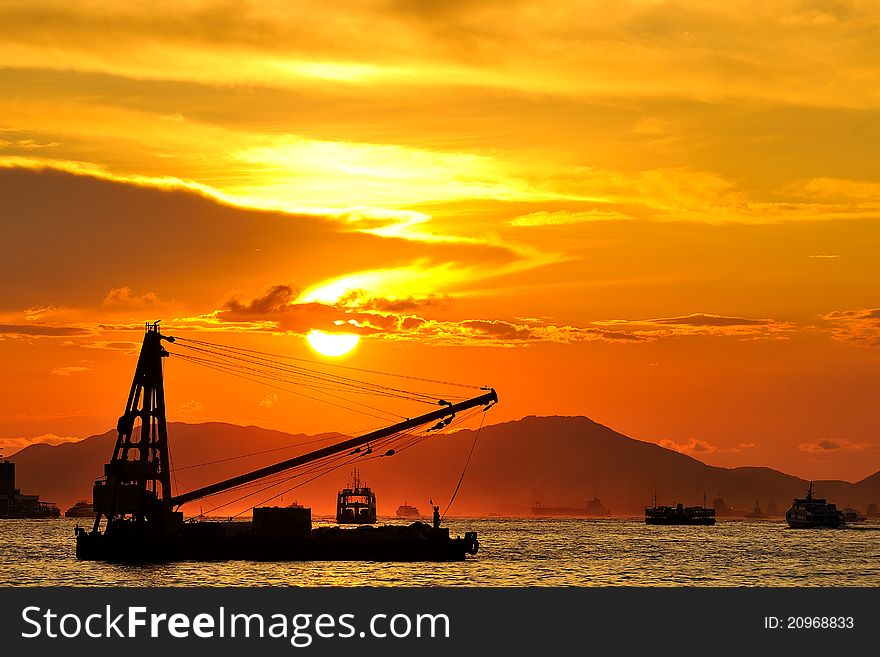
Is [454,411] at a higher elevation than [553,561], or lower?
higher

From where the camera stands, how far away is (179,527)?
130750 mm

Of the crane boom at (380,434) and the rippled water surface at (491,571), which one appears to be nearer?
the rippled water surface at (491,571)

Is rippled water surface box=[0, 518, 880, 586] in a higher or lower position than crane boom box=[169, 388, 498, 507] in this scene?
lower

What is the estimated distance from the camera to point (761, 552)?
181250 mm

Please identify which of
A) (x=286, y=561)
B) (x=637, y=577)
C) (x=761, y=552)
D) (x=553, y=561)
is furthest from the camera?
(x=761, y=552)

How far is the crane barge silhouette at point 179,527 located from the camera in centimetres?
12381

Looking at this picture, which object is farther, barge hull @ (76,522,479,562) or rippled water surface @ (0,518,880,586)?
barge hull @ (76,522,479,562)

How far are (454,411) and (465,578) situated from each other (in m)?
31.9

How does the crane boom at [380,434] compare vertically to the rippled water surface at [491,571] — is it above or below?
above

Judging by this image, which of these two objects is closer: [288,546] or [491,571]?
[491,571]

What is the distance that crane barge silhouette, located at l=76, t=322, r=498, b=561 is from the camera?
12381cm

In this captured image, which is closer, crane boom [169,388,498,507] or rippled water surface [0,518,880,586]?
rippled water surface [0,518,880,586]
